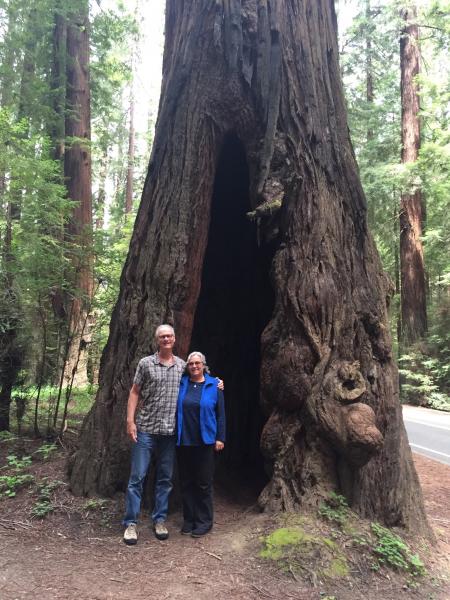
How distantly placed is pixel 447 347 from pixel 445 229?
4.46 m

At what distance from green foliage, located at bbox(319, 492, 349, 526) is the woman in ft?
3.50

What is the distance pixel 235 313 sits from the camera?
7555mm

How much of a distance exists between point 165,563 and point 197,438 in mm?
1047

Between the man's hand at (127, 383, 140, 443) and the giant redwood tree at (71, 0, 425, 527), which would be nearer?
the man's hand at (127, 383, 140, 443)

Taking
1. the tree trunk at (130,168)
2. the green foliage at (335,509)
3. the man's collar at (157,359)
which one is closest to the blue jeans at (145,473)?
the man's collar at (157,359)

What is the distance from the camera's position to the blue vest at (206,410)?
4551 millimetres

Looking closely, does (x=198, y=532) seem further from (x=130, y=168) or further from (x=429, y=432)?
(x=130, y=168)

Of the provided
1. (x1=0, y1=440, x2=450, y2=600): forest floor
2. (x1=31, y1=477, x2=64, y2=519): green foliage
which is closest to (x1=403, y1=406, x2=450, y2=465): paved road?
(x1=0, y1=440, x2=450, y2=600): forest floor

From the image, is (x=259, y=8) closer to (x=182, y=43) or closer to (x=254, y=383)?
(x=182, y=43)

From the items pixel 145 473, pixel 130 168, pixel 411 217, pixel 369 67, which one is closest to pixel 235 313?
pixel 145 473

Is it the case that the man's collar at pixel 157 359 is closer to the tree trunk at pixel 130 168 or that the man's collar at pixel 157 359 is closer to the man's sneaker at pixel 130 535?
the man's sneaker at pixel 130 535

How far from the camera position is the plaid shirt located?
455 centimetres

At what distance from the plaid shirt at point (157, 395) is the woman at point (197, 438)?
0.28 ft

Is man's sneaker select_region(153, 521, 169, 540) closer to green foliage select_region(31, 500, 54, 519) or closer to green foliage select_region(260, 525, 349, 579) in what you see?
green foliage select_region(260, 525, 349, 579)
